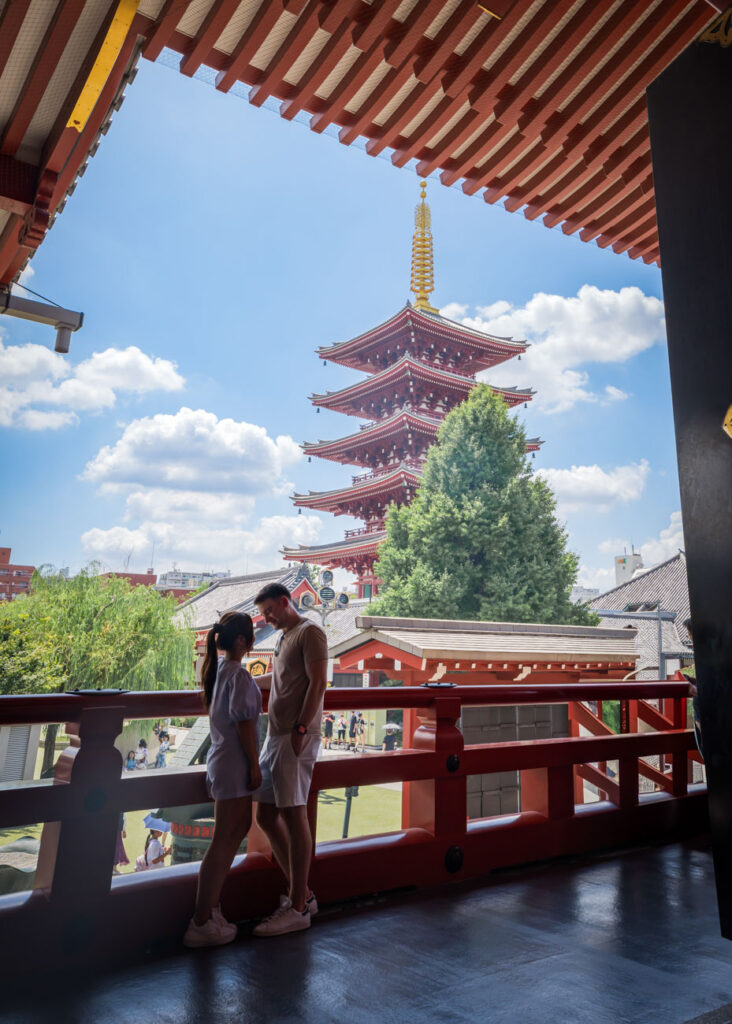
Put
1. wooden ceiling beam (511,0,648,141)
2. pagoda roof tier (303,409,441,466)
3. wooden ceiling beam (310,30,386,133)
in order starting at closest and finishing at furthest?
wooden ceiling beam (511,0,648,141) < wooden ceiling beam (310,30,386,133) < pagoda roof tier (303,409,441,466)

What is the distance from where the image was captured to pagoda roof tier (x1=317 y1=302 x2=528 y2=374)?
26.3 m

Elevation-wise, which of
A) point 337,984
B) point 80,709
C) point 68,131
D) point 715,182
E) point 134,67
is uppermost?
point 134,67

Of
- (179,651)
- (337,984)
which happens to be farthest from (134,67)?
(179,651)

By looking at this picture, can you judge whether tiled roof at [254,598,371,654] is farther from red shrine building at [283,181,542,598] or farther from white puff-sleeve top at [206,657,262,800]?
white puff-sleeve top at [206,657,262,800]

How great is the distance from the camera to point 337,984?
1.81 m

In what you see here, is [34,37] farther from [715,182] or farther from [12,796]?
[12,796]

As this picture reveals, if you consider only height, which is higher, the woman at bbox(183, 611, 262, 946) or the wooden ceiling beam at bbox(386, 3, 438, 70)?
the wooden ceiling beam at bbox(386, 3, 438, 70)

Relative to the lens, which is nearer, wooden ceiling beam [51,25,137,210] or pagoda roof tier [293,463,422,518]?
wooden ceiling beam [51,25,137,210]

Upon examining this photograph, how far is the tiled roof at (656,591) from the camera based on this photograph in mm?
30672

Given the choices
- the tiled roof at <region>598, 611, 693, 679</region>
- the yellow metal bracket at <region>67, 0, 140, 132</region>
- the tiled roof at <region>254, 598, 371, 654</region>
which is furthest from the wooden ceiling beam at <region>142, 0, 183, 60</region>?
the tiled roof at <region>598, 611, 693, 679</region>

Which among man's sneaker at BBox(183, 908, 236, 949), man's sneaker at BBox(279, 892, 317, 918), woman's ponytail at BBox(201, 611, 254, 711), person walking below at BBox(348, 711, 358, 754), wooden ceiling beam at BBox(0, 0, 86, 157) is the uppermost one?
wooden ceiling beam at BBox(0, 0, 86, 157)

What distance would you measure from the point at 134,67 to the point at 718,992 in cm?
338

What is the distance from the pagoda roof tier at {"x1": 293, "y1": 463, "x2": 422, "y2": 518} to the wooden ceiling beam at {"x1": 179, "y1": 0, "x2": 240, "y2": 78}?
20407 millimetres

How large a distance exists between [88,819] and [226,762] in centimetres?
42
